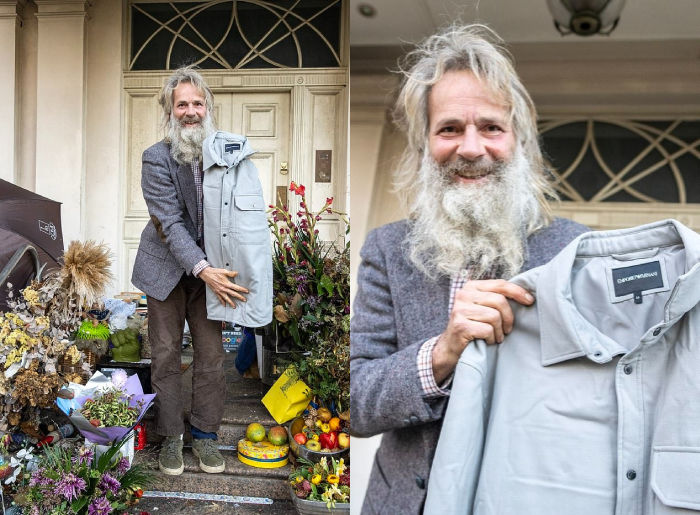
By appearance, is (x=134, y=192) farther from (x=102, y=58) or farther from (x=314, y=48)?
(x=314, y=48)

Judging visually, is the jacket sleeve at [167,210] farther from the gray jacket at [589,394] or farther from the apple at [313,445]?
the gray jacket at [589,394]

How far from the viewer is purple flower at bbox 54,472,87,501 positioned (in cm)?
172

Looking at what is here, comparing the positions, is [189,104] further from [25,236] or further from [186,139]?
[25,236]

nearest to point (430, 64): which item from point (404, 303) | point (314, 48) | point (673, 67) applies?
point (404, 303)

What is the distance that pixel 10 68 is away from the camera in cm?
221

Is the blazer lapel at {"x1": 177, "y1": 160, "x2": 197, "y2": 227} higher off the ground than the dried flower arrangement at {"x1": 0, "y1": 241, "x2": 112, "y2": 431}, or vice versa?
the blazer lapel at {"x1": 177, "y1": 160, "x2": 197, "y2": 227}

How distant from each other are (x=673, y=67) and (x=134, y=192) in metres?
1.77

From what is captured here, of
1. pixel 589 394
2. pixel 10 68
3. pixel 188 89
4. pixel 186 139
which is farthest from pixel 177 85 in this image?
pixel 589 394

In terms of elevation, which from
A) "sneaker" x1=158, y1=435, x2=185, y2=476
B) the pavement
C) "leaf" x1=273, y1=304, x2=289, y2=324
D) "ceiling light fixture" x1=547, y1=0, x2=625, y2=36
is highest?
"ceiling light fixture" x1=547, y1=0, x2=625, y2=36

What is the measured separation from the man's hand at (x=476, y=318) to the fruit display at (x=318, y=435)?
1060mm

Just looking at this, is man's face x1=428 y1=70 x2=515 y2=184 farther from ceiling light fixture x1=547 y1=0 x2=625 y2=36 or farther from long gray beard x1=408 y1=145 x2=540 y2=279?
ceiling light fixture x1=547 y1=0 x2=625 y2=36

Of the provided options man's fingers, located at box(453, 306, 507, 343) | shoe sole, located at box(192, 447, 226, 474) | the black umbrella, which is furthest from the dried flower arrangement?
man's fingers, located at box(453, 306, 507, 343)

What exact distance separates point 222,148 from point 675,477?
1596mm

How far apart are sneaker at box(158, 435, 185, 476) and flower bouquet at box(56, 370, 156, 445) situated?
0.60 feet
